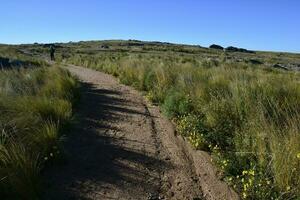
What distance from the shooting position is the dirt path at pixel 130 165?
5.49 m

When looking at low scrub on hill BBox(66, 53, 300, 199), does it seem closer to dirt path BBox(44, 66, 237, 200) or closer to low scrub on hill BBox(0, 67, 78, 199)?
dirt path BBox(44, 66, 237, 200)

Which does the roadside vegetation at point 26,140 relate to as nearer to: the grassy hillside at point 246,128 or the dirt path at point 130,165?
the dirt path at point 130,165

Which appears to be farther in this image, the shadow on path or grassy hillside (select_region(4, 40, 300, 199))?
the shadow on path

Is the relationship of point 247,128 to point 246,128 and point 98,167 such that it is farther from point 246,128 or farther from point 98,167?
point 98,167

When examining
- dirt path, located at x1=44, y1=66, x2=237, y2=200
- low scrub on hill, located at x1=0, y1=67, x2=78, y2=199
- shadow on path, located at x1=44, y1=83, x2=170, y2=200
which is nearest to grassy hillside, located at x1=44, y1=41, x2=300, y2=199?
dirt path, located at x1=44, y1=66, x2=237, y2=200

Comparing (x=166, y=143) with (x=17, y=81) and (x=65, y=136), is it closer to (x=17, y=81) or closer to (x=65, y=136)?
(x=65, y=136)

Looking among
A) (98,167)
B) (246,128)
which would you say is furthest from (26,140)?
(246,128)

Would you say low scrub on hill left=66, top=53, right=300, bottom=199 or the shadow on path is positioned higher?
low scrub on hill left=66, top=53, right=300, bottom=199

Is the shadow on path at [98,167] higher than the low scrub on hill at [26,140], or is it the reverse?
the low scrub on hill at [26,140]

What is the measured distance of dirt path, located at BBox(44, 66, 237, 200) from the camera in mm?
5492

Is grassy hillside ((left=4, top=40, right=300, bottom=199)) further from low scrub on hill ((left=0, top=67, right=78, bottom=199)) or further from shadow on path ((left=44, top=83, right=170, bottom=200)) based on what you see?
low scrub on hill ((left=0, top=67, right=78, bottom=199))

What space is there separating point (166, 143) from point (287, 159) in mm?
3064

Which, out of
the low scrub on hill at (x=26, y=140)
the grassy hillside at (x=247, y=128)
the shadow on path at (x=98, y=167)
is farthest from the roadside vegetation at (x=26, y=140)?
the grassy hillside at (x=247, y=128)

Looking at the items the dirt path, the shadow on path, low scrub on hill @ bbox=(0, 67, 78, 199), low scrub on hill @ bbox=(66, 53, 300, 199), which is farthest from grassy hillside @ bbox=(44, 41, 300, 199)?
low scrub on hill @ bbox=(0, 67, 78, 199)
